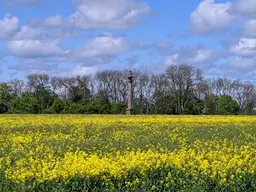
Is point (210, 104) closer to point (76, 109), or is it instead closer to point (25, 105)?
point (76, 109)

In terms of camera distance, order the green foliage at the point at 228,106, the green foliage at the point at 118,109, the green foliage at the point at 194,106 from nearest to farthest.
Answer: the green foliage at the point at 118,109
the green foliage at the point at 228,106
the green foliage at the point at 194,106

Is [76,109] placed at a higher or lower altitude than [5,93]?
lower

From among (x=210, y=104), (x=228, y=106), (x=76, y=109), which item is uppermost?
(x=210, y=104)

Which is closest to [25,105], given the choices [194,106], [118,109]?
[118,109]

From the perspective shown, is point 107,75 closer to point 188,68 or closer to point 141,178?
point 188,68

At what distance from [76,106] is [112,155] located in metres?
41.9

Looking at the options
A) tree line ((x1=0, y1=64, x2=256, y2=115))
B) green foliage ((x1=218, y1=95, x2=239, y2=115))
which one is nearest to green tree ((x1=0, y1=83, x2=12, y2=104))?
tree line ((x1=0, y1=64, x2=256, y2=115))

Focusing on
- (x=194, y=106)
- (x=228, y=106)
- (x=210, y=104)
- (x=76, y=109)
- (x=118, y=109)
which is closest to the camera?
(x=76, y=109)

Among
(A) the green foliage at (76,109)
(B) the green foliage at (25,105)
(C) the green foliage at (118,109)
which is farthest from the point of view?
(B) the green foliage at (25,105)

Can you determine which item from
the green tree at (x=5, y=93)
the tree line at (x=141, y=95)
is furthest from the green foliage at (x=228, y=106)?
the green tree at (x=5, y=93)

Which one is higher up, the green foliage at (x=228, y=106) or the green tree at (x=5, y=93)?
the green tree at (x=5, y=93)

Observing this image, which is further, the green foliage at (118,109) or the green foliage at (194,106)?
the green foliage at (194,106)

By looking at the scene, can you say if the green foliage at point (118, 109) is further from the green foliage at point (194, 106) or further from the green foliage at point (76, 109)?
the green foliage at point (194, 106)

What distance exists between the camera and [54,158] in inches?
409
